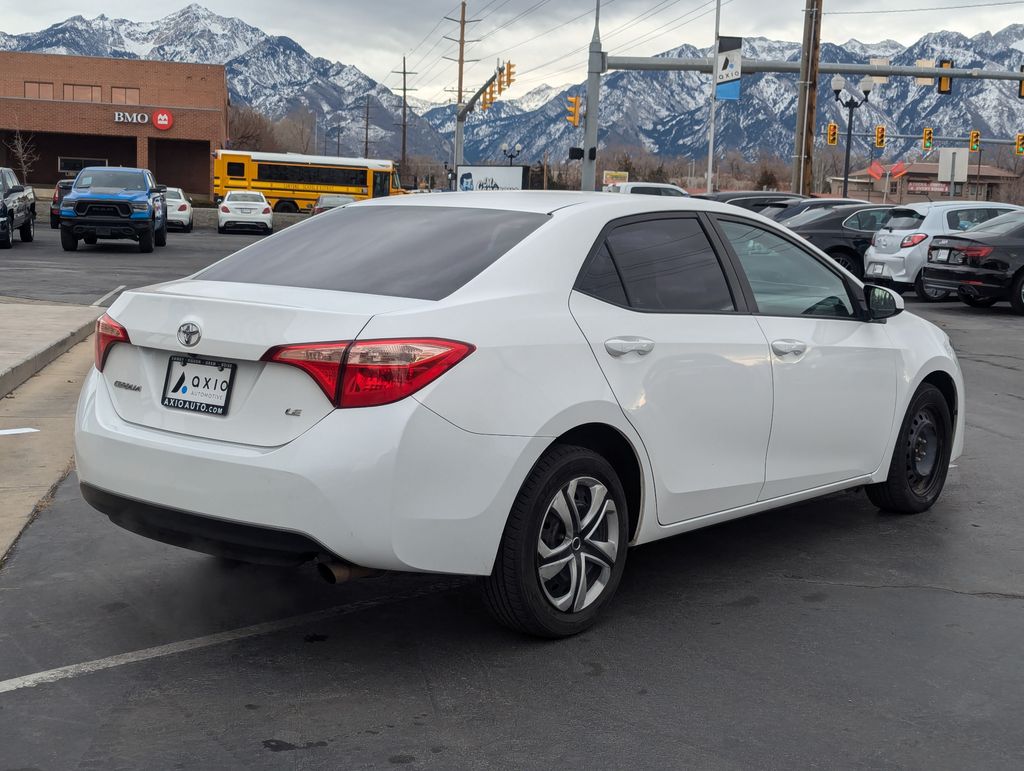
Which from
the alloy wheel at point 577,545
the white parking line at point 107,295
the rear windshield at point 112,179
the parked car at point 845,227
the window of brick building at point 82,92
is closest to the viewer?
the alloy wheel at point 577,545

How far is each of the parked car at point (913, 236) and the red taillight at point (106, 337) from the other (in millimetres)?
17019

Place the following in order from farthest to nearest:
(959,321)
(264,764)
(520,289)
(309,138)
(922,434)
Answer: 1. (309,138)
2. (959,321)
3. (922,434)
4. (520,289)
5. (264,764)

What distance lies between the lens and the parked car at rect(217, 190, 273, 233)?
4281 cm

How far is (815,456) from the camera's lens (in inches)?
213

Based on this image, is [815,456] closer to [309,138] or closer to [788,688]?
[788,688]

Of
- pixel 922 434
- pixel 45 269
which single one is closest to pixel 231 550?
pixel 922 434

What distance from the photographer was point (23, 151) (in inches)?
2640

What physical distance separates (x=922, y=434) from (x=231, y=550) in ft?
12.7

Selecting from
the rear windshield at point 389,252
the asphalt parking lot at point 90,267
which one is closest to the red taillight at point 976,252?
the asphalt parking lot at point 90,267

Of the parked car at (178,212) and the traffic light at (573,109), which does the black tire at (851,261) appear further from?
the traffic light at (573,109)

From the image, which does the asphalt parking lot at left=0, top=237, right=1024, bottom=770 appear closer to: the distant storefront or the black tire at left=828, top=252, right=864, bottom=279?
the black tire at left=828, top=252, right=864, bottom=279

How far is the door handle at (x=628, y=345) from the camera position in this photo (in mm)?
4383

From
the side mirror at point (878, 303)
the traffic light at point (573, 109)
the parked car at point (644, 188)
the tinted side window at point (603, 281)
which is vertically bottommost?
the side mirror at point (878, 303)

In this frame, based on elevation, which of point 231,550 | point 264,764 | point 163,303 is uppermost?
point 163,303
